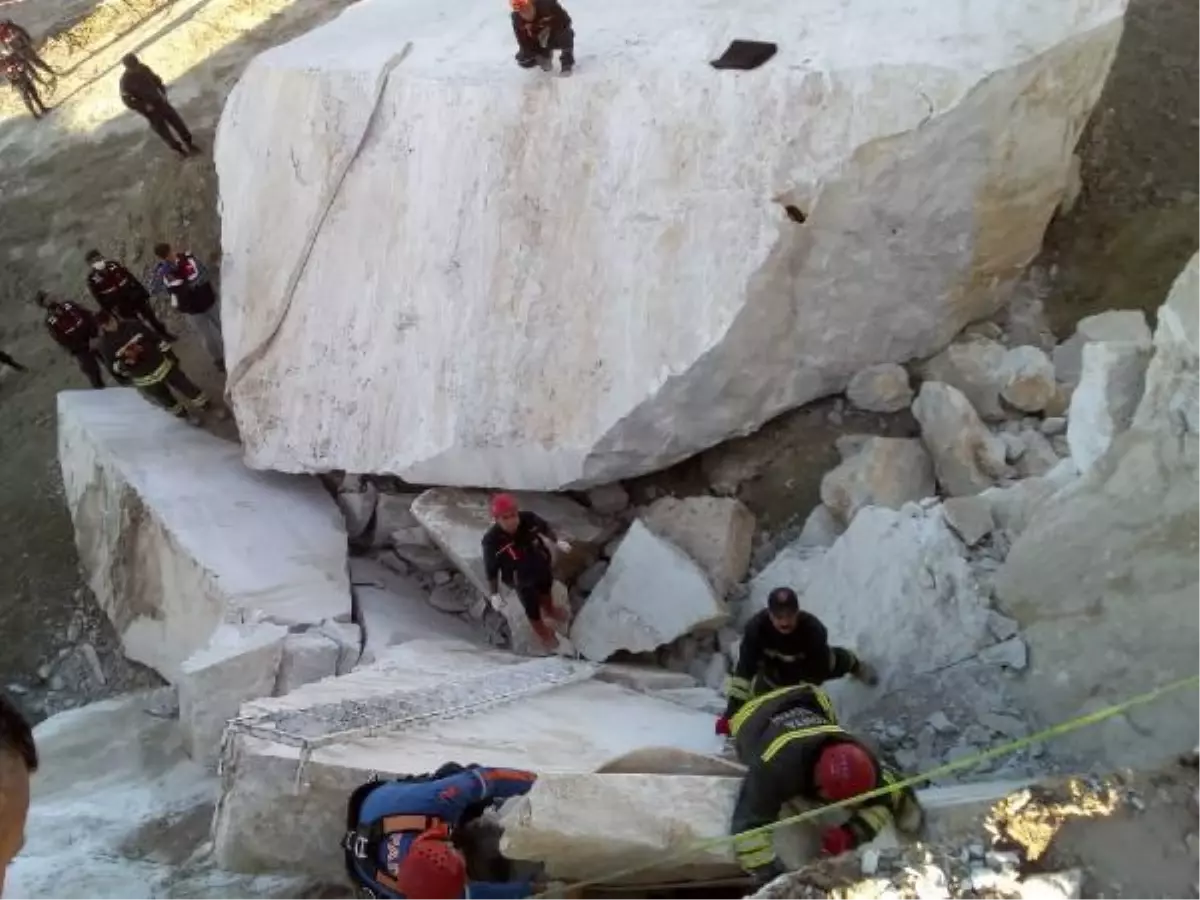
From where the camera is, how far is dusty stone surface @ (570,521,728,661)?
649 cm

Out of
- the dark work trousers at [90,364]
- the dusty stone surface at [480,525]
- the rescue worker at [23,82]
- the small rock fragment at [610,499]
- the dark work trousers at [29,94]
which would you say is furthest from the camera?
the dark work trousers at [29,94]

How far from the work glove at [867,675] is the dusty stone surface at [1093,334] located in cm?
235

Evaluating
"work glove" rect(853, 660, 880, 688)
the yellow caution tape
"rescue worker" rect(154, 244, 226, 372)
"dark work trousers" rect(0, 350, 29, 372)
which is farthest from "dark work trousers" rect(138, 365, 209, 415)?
the yellow caution tape

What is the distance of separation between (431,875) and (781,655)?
192cm

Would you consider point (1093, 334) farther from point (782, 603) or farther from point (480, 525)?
point (480, 525)

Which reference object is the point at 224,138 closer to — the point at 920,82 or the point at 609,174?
the point at 609,174

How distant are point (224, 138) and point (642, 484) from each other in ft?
14.3

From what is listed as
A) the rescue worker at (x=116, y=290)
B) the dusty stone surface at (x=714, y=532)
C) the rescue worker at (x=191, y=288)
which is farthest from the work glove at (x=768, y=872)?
the rescue worker at (x=116, y=290)

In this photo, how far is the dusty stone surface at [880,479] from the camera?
639cm

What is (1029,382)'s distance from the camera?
6473mm

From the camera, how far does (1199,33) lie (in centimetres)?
791

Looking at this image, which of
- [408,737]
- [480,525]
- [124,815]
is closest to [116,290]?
[480,525]

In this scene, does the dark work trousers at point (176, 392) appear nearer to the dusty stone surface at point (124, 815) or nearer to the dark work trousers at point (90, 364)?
the dark work trousers at point (90, 364)

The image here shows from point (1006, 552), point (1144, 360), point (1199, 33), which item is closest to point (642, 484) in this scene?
point (1006, 552)
